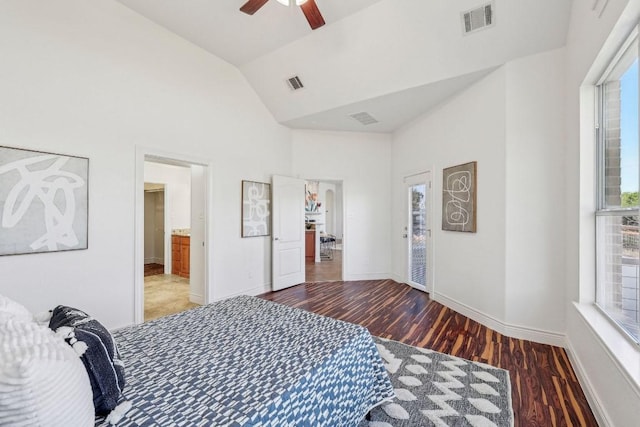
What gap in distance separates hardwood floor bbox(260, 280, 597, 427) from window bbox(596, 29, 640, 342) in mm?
650

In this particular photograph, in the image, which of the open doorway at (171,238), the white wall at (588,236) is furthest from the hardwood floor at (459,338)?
the open doorway at (171,238)

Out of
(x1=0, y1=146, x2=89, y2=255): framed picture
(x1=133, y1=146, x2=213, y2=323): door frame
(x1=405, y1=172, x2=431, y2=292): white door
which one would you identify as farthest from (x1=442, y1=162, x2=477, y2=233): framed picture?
(x1=0, y1=146, x2=89, y2=255): framed picture

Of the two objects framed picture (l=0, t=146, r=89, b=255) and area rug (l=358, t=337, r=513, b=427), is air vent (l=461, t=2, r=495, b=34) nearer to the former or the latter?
area rug (l=358, t=337, r=513, b=427)

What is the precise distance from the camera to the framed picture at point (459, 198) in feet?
11.5

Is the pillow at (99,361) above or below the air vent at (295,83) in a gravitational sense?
below

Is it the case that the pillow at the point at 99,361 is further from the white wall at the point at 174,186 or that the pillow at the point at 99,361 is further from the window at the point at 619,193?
the white wall at the point at 174,186

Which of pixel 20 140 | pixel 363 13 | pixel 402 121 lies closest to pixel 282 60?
pixel 363 13

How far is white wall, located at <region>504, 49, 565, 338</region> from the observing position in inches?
111

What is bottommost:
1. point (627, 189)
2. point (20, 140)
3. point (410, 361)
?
point (410, 361)

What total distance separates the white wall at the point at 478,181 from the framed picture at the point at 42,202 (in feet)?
13.9

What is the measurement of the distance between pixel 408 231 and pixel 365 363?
3638mm

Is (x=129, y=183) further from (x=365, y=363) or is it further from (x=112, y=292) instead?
(x=365, y=363)

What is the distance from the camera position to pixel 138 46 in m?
3.14

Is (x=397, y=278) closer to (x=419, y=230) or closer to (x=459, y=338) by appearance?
(x=419, y=230)
